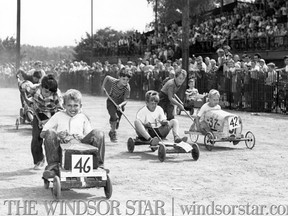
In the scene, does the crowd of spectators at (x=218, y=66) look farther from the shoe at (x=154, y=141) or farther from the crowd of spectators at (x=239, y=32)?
the shoe at (x=154, y=141)

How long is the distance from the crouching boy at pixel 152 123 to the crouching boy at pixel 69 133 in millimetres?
3197

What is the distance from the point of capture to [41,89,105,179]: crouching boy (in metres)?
7.88

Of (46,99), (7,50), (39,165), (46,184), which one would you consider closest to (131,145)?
(46,99)

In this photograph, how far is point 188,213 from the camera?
6832mm

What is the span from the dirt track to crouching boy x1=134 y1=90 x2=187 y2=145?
15.9 inches

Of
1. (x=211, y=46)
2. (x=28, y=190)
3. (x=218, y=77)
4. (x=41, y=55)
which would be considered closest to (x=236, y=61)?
(x=218, y=77)

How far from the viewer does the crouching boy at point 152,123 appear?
11484 mm

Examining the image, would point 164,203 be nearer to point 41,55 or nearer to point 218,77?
point 218,77

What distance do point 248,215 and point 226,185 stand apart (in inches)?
68.9

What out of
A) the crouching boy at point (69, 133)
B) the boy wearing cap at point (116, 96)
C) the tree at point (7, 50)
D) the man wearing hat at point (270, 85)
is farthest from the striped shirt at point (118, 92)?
the tree at point (7, 50)

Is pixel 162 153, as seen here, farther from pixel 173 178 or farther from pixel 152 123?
pixel 173 178

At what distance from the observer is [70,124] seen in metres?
8.29

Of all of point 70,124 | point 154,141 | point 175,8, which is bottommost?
point 154,141

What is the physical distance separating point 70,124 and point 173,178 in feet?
5.59
